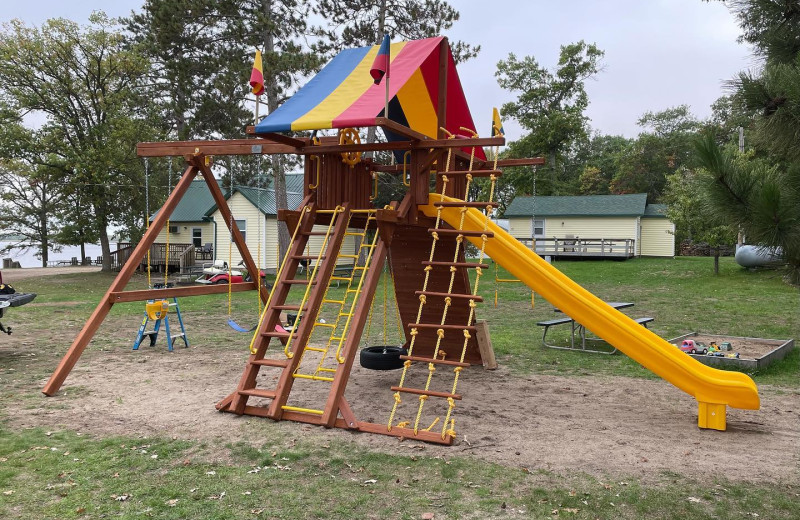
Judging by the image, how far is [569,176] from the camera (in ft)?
180

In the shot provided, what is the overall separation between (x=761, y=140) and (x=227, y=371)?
6868 millimetres

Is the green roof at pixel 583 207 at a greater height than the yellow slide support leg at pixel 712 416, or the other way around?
the green roof at pixel 583 207

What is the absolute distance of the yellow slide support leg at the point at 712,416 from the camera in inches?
229

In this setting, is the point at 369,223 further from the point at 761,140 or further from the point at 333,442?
the point at 761,140

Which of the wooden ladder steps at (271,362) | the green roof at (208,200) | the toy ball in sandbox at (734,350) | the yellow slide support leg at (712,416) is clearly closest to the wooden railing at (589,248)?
the green roof at (208,200)

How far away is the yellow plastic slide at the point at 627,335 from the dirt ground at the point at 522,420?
311 millimetres

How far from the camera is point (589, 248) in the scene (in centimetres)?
3195

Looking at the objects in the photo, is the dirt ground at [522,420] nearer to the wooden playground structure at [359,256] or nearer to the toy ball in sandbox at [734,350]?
the wooden playground structure at [359,256]

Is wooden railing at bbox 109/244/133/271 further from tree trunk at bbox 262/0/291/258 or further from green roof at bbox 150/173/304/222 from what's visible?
tree trunk at bbox 262/0/291/258

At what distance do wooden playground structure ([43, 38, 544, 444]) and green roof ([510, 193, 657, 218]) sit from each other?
25.0 meters

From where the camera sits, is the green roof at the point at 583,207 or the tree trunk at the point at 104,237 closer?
the tree trunk at the point at 104,237

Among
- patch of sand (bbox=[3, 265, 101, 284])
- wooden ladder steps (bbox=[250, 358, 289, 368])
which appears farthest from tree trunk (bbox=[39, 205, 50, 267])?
wooden ladder steps (bbox=[250, 358, 289, 368])

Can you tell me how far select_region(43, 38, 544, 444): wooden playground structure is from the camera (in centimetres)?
588

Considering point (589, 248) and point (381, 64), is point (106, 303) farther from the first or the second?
point (589, 248)
